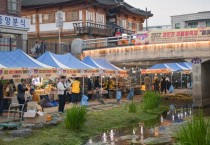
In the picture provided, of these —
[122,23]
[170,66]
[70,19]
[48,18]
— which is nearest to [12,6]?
[70,19]

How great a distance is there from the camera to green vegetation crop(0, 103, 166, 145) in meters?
13.5

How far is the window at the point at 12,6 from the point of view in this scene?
31.7m

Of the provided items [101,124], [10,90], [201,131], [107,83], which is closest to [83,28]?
[107,83]

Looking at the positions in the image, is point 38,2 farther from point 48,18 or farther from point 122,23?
point 122,23

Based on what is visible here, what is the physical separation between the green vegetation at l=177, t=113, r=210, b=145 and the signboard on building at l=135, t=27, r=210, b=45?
2003cm

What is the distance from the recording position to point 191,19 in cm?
6222

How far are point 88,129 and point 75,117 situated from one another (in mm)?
1363

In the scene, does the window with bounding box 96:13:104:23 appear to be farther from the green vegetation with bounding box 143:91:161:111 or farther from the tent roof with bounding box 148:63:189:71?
the green vegetation with bounding box 143:91:161:111

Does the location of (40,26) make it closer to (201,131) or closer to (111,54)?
(111,54)

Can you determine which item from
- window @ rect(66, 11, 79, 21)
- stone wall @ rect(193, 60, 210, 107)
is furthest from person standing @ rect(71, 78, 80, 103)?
window @ rect(66, 11, 79, 21)

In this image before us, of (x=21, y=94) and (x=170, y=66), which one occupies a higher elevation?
(x=170, y=66)

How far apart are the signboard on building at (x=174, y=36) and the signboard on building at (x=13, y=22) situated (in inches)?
383

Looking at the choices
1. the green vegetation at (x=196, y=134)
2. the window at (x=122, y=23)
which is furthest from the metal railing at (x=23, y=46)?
the window at (x=122, y=23)

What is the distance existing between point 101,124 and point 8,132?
15.9 feet
